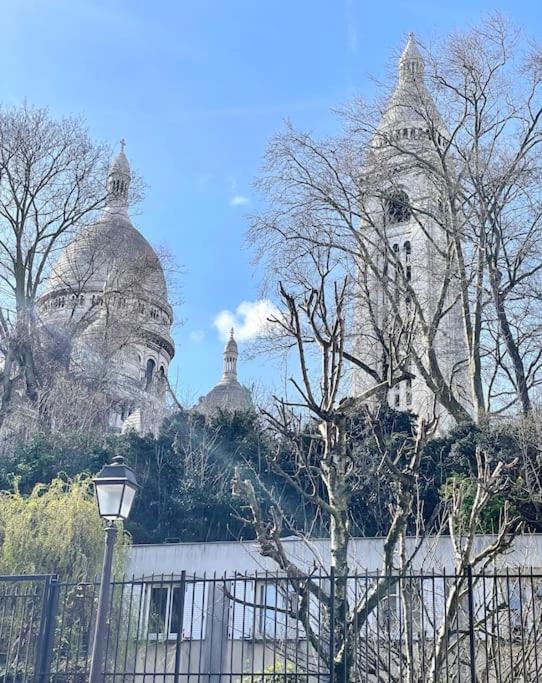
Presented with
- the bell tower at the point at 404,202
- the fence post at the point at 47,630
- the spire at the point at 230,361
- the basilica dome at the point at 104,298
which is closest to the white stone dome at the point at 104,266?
the basilica dome at the point at 104,298

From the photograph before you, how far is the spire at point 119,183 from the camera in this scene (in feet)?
100

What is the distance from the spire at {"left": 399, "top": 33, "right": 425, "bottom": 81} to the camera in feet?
75.0

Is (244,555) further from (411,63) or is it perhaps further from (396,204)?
(411,63)

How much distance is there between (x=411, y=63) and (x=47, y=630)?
18.0m

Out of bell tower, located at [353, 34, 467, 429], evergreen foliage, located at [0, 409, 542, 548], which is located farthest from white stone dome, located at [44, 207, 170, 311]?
bell tower, located at [353, 34, 467, 429]

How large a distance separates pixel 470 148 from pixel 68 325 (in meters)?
14.7

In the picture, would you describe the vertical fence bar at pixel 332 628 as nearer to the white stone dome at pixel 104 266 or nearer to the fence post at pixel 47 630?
the fence post at pixel 47 630

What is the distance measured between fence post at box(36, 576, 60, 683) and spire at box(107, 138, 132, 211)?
20745 mm

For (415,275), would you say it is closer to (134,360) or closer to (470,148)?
(470,148)

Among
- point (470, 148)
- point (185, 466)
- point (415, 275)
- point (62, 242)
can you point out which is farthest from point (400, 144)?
point (62, 242)

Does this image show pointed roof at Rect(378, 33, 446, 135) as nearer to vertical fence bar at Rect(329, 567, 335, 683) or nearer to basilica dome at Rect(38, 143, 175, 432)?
basilica dome at Rect(38, 143, 175, 432)

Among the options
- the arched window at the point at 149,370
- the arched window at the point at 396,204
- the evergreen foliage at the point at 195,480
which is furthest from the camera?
the arched window at the point at 149,370

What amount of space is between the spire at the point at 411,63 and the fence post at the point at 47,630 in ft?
54.9

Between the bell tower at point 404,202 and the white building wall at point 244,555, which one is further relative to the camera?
the bell tower at point 404,202
